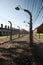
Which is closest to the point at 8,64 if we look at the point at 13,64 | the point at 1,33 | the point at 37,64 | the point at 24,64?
the point at 13,64

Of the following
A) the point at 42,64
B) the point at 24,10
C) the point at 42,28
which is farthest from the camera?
the point at 42,28

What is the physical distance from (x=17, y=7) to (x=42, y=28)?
80.9 m

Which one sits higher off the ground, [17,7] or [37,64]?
[17,7]

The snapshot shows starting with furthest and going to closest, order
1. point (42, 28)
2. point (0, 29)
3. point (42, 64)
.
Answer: point (42, 28), point (0, 29), point (42, 64)

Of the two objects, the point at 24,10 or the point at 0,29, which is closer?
the point at 24,10

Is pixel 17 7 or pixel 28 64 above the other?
pixel 17 7

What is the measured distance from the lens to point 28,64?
28.7ft

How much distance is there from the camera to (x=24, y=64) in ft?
28.6

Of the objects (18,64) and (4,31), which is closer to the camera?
(18,64)

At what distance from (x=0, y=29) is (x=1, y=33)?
7.05ft

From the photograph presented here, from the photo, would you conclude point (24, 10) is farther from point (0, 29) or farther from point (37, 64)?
point (0, 29)

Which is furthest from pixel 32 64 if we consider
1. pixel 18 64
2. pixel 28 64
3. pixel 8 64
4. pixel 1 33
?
pixel 1 33

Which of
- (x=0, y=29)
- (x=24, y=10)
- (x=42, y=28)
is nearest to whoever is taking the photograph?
(x=24, y=10)

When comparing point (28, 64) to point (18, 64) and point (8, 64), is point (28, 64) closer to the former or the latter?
point (18, 64)
